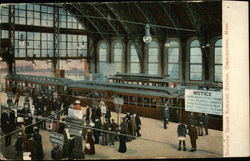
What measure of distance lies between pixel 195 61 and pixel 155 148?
550cm

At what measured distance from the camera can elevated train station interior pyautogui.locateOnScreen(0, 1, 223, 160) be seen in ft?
31.7

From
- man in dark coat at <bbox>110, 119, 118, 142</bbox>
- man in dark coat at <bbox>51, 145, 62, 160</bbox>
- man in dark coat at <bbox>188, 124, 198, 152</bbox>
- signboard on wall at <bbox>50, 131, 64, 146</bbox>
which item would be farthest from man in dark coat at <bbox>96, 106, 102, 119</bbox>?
man in dark coat at <bbox>188, 124, 198, 152</bbox>

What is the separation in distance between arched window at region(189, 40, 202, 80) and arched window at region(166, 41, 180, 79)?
98 centimetres

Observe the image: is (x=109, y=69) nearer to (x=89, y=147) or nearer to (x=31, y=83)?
(x=31, y=83)

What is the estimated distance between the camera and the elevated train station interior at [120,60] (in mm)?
9656

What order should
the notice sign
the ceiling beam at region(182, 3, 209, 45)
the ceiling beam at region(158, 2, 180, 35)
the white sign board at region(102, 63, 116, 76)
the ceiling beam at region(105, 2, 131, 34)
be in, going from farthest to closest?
the white sign board at region(102, 63, 116, 76), the ceiling beam at region(182, 3, 209, 45), the ceiling beam at region(158, 2, 180, 35), the ceiling beam at region(105, 2, 131, 34), the notice sign

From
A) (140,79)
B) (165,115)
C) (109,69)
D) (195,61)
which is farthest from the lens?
(140,79)

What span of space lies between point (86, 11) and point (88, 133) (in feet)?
18.8

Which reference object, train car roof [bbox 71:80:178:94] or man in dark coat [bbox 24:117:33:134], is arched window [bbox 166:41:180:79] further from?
man in dark coat [bbox 24:117:33:134]

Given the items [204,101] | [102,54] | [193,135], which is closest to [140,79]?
[102,54]

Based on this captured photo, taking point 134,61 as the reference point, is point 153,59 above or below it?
above

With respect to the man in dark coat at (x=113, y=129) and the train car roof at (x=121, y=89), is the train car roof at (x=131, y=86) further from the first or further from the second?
the man in dark coat at (x=113, y=129)

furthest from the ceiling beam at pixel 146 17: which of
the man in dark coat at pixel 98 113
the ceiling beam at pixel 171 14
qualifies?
the man in dark coat at pixel 98 113

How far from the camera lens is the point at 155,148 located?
27.8ft
